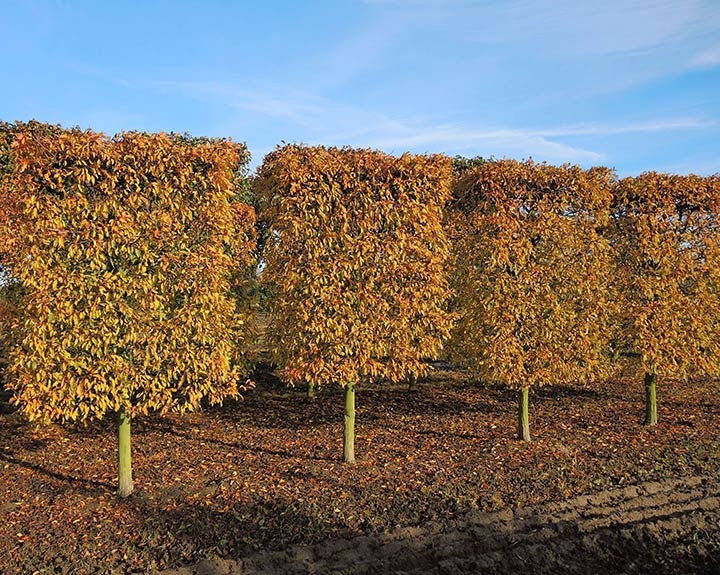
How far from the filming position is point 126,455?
30.9 feet

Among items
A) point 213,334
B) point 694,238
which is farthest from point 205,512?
point 694,238

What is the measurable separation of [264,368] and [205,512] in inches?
→ 515

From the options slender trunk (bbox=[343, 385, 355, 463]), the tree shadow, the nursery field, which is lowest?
the tree shadow

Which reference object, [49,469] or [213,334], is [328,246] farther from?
[49,469]

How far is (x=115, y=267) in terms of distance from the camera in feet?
29.4

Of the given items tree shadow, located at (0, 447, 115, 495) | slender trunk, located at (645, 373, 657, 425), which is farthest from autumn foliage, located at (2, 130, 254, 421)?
slender trunk, located at (645, 373, 657, 425)

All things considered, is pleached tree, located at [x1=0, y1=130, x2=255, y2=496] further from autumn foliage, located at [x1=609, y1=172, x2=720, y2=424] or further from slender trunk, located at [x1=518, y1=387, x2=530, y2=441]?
autumn foliage, located at [x1=609, y1=172, x2=720, y2=424]

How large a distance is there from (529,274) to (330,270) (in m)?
4.52

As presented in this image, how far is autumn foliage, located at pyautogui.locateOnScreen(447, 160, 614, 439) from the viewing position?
11734mm

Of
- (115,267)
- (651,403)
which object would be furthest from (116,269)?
(651,403)

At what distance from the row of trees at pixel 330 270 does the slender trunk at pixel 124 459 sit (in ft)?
0.08

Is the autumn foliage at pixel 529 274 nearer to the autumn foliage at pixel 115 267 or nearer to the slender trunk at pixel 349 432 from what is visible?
the slender trunk at pixel 349 432

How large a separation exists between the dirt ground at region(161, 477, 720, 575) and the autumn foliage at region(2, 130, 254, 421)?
133 inches

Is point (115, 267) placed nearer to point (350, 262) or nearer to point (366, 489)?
point (350, 262)
